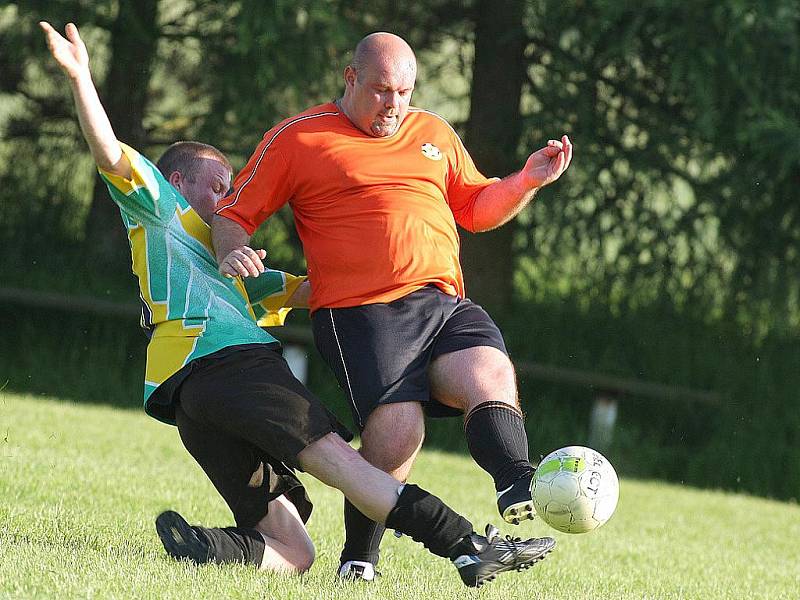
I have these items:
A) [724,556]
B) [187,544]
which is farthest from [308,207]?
[724,556]

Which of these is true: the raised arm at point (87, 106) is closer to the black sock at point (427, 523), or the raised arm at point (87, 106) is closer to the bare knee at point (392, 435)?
the bare knee at point (392, 435)

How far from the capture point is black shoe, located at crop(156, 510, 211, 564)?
4176 millimetres

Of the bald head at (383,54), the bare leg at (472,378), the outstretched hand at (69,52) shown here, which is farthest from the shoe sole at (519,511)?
the outstretched hand at (69,52)

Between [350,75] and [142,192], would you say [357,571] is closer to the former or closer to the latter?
[142,192]

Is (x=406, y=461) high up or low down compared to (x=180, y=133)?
down

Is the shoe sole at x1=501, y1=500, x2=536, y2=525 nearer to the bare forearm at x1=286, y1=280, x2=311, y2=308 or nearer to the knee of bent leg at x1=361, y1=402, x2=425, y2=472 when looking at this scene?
the knee of bent leg at x1=361, y1=402, x2=425, y2=472

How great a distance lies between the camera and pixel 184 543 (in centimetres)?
418

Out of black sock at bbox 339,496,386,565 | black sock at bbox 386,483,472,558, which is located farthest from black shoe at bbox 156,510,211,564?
black sock at bbox 386,483,472,558

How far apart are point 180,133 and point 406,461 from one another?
7.66 m

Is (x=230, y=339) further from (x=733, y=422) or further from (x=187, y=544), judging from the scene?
(x=733, y=422)

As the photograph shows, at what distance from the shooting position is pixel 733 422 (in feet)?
34.1

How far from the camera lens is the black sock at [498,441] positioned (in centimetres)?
402

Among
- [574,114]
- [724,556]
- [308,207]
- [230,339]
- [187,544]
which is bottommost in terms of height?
[724,556]

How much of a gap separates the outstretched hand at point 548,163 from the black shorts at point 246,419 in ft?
3.63
